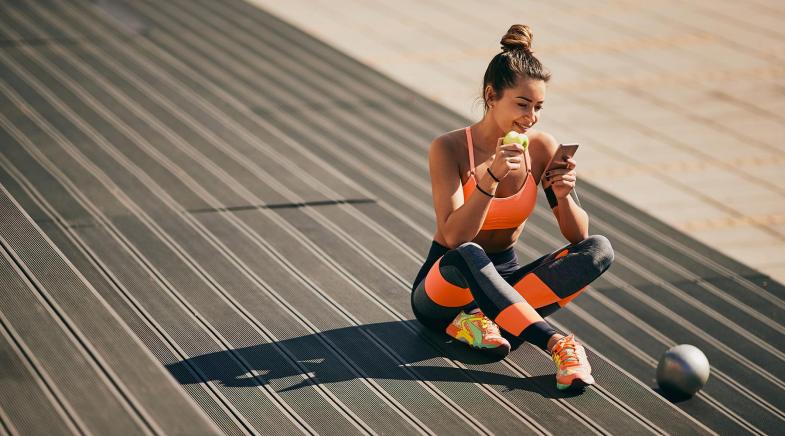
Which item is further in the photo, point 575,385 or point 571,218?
point 571,218

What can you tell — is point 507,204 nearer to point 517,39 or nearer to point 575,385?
point 517,39

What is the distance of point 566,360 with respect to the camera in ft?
12.0

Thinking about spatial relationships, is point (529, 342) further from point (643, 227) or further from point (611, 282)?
point (643, 227)

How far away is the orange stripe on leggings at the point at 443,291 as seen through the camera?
3.82 metres

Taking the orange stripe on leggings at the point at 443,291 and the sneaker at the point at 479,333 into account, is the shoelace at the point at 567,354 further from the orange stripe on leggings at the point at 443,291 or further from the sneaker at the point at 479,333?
the orange stripe on leggings at the point at 443,291

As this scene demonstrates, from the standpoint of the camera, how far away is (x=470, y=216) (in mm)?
3678

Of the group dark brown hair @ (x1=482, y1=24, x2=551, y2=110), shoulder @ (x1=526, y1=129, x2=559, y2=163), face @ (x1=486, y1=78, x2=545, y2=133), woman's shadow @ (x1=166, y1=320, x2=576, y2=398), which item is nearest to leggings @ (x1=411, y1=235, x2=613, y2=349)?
woman's shadow @ (x1=166, y1=320, x2=576, y2=398)

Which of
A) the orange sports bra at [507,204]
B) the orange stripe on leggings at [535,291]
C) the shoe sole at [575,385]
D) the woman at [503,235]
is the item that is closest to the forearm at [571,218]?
the woman at [503,235]

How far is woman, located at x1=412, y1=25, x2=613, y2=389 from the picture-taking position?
3.67 meters

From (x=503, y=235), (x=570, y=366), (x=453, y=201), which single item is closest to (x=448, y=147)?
(x=453, y=201)

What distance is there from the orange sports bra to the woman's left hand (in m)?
0.08

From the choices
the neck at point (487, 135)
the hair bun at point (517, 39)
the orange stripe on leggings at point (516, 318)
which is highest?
the hair bun at point (517, 39)

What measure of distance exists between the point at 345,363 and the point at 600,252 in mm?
1065

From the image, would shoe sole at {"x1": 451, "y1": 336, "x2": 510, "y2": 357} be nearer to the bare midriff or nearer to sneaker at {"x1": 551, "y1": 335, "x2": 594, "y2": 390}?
sneaker at {"x1": 551, "y1": 335, "x2": 594, "y2": 390}
